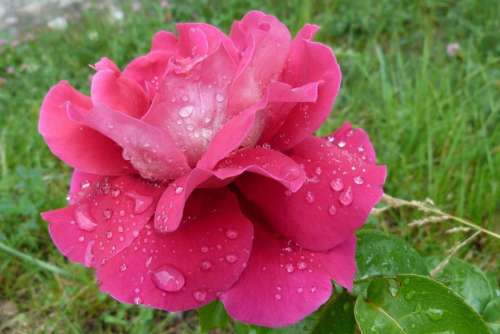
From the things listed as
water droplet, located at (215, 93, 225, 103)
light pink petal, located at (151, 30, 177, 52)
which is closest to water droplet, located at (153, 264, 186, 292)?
water droplet, located at (215, 93, 225, 103)

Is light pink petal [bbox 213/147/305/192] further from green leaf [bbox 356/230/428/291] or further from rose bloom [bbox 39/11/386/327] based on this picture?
green leaf [bbox 356/230/428/291]

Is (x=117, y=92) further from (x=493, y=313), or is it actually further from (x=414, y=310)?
(x=493, y=313)

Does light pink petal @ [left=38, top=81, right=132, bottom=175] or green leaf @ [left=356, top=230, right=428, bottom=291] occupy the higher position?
light pink petal @ [left=38, top=81, right=132, bottom=175]

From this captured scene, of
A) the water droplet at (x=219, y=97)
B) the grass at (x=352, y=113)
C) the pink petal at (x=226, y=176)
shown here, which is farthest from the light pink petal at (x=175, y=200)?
the grass at (x=352, y=113)

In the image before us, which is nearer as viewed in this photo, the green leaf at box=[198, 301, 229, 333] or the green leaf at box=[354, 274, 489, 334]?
the green leaf at box=[354, 274, 489, 334]

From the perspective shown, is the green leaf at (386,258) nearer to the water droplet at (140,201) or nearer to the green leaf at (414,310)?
the green leaf at (414,310)

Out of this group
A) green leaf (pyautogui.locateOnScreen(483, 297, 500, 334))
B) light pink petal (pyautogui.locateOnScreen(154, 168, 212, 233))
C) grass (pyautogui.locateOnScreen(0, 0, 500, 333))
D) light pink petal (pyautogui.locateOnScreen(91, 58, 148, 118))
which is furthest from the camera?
grass (pyautogui.locateOnScreen(0, 0, 500, 333))

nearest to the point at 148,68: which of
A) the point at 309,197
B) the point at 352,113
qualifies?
the point at 309,197

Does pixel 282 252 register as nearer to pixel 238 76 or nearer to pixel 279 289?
pixel 279 289
